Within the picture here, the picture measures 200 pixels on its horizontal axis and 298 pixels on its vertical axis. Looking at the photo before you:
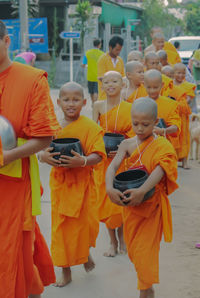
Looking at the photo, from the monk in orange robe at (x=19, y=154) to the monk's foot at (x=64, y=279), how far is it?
1.01 m

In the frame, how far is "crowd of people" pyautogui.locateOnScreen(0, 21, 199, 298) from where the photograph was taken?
3.32 meters

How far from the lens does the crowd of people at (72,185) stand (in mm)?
3316

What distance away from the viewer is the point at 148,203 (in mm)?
3887

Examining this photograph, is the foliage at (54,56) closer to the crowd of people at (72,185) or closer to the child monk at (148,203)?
the crowd of people at (72,185)

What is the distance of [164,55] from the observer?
945 centimetres

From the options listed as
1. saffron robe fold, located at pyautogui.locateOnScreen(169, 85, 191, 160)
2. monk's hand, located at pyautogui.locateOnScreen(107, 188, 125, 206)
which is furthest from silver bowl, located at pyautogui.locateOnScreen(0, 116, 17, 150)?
saffron robe fold, located at pyautogui.locateOnScreen(169, 85, 191, 160)

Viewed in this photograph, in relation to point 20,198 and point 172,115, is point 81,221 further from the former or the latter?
point 172,115

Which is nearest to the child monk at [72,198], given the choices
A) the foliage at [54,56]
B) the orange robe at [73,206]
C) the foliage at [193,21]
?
the orange robe at [73,206]

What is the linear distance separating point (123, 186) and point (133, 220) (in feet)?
1.34

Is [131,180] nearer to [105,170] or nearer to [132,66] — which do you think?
[105,170]

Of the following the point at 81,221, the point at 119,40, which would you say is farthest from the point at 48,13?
the point at 81,221

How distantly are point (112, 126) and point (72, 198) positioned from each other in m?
1.15

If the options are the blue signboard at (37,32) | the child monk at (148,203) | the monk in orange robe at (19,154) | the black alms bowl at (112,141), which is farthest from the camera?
the blue signboard at (37,32)

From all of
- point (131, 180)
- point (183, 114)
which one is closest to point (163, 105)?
point (131, 180)
